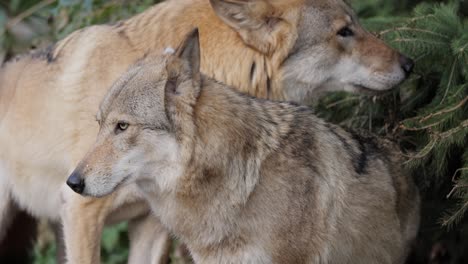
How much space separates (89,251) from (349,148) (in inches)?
66.8

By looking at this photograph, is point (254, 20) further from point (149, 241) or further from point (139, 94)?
point (149, 241)

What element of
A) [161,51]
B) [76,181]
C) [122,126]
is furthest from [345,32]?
Answer: [76,181]

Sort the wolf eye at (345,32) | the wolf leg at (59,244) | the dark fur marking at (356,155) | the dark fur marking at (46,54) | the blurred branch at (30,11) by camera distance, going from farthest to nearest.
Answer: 1. the blurred branch at (30,11)
2. the wolf leg at (59,244)
3. the dark fur marking at (46,54)
4. the wolf eye at (345,32)
5. the dark fur marking at (356,155)

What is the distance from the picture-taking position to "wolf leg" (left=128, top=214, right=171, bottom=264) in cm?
598

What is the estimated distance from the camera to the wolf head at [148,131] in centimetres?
435

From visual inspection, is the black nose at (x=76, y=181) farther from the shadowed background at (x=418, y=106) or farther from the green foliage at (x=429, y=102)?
the green foliage at (x=429, y=102)

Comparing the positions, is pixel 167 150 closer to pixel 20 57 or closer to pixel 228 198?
pixel 228 198

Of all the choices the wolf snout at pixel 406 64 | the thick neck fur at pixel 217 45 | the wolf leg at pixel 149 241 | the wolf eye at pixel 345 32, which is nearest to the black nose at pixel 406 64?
the wolf snout at pixel 406 64

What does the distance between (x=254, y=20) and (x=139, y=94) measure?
4.22 feet

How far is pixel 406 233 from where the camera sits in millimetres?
5527

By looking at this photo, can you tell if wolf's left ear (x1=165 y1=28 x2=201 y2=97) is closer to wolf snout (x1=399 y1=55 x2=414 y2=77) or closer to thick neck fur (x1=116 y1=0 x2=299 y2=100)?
thick neck fur (x1=116 y1=0 x2=299 y2=100)

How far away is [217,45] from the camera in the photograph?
5.48 m

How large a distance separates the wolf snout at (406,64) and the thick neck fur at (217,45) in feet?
2.37

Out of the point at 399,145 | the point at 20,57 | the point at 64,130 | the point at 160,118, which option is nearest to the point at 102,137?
the point at 160,118
